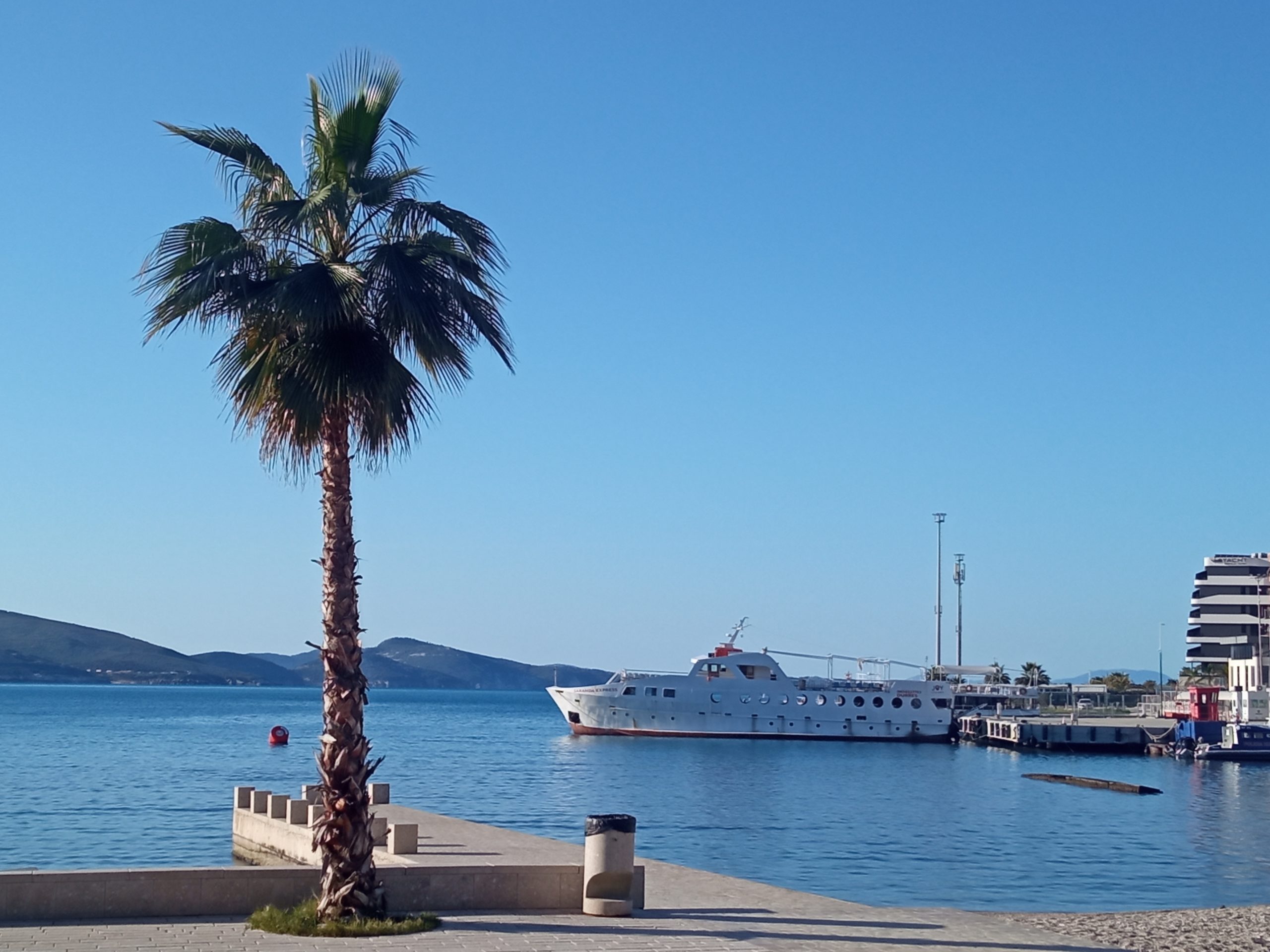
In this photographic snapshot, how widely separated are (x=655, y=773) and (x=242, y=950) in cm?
4760

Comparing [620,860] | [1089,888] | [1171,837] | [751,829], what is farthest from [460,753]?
[620,860]

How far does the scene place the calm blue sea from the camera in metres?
28.7

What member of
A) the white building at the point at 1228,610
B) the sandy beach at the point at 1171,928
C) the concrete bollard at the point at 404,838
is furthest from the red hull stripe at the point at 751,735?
the sandy beach at the point at 1171,928

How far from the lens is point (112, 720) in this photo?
4321 inches

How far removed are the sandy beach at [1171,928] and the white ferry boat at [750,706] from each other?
6440 centimetres

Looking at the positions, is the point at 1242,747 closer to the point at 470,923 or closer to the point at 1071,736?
the point at 1071,736

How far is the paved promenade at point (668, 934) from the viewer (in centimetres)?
1196

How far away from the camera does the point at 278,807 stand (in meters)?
23.2

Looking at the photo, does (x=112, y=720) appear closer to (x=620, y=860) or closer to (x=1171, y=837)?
(x=1171, y=837)

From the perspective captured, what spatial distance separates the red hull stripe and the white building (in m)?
39.5

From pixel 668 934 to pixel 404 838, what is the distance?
655 cm

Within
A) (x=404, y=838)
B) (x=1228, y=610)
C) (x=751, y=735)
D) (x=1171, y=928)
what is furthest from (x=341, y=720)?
(x=1228, y=610)

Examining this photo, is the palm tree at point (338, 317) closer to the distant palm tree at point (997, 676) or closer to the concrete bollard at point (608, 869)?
the concrete bollard at point (608, 869)

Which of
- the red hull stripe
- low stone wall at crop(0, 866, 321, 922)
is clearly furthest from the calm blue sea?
low stone wall at crop(0, 866, 321, 922)
